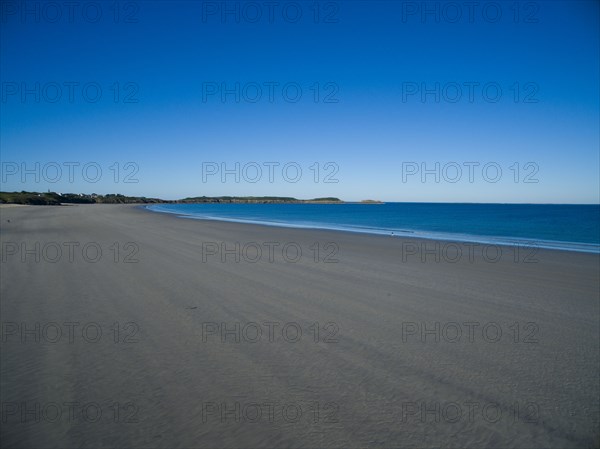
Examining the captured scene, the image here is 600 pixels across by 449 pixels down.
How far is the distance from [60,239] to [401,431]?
17.9 m

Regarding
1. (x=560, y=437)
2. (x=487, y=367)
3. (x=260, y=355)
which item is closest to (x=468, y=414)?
(x=560, y=437)

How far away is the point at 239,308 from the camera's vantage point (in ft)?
21.6

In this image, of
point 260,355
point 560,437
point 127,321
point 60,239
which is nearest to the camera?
point 560,437

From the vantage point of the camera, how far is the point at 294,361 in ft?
14.7

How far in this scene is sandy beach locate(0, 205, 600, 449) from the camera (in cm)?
317

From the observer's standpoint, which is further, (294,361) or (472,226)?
(472,226)

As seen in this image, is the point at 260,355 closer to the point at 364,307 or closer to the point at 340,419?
the point at 340,419

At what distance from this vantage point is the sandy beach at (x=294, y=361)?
10.4ft

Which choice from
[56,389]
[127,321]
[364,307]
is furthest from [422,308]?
[56,389]

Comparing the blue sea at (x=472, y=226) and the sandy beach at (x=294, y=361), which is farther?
the blue sea at (x=472, y=226)

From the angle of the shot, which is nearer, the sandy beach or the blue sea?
the sandy beach

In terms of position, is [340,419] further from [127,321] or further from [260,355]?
[127,321]

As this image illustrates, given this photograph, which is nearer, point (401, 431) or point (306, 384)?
point (401, 431)

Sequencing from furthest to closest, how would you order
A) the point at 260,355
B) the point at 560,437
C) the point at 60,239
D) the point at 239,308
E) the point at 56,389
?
the point at 60,239 < the point at 239,308 < the point at 260,355 < the point at 56,389 < the point at 560,437
